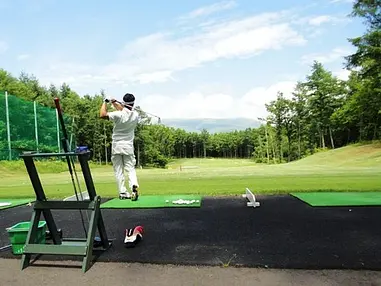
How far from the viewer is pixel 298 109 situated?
52000 millimetres

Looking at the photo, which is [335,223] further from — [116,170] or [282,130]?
[282,130]

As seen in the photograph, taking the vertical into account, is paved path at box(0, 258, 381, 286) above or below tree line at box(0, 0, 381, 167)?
below

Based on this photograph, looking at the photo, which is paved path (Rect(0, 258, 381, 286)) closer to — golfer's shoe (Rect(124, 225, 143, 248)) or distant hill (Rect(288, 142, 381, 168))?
golfer's shoe (Rect(124, 225, 143, 248))

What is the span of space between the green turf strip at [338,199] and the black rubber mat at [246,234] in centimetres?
35

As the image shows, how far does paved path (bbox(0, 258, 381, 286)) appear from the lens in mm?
2750

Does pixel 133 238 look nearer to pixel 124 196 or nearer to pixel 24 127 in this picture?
pixel 124 196

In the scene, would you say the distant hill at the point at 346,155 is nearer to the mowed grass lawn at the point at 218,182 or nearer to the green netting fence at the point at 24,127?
the mowed grass lawn at the point at 218,182

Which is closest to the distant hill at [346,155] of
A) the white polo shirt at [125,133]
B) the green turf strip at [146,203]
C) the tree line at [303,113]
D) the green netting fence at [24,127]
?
the tree line at [303,113]

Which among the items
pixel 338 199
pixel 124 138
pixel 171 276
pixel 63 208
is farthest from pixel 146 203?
pixel 171 276

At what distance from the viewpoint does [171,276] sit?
2.92 metres

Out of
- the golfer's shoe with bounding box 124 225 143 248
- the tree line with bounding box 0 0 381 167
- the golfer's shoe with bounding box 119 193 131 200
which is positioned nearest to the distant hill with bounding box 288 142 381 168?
the tree line with bounding box 0 0 381 167

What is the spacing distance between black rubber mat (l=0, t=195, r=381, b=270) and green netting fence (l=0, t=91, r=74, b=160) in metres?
20.2

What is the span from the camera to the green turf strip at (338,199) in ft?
19.7

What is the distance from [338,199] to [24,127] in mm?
25325
